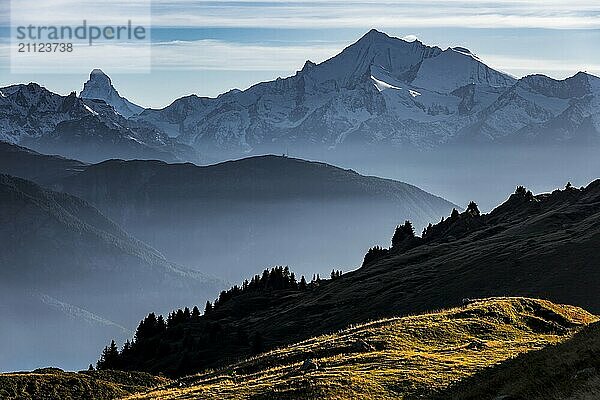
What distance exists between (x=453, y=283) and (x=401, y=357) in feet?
327

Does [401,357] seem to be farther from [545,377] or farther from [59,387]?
[59,387]

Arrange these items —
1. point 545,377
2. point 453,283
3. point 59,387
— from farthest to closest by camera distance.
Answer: point 453,283, point 59,387, point 545,377

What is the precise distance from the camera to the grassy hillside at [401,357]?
146 ft

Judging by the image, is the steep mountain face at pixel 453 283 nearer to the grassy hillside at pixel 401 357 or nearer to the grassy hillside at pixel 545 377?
the grassy hillside at pixel 401 357

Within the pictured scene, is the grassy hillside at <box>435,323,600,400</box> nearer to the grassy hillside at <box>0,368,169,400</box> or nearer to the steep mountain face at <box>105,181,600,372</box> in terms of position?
the grassy hillside at <box>0,368,169,400</box>

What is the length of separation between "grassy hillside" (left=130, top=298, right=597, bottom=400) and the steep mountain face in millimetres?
45870

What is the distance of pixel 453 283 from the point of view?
149500mm

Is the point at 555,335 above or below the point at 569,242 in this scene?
below

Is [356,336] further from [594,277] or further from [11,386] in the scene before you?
[594,277]

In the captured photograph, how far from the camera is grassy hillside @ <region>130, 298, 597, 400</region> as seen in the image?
44562 mm

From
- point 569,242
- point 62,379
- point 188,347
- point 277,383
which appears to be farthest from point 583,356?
point 188,347

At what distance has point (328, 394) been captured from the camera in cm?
4244

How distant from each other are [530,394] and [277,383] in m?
16.3

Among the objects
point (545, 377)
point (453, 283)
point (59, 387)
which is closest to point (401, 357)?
point (545, 377)
